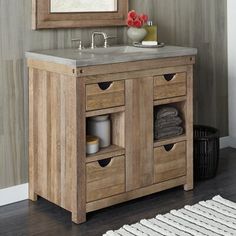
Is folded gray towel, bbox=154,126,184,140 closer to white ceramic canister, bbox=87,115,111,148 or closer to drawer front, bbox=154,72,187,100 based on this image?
drawer front, bbox=154,72,187,100

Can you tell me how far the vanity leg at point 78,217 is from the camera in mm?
A: 2717

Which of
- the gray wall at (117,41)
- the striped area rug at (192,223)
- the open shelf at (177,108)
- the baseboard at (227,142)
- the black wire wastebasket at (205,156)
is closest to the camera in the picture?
the striped area rug at (192,223)

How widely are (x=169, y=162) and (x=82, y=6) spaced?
1.07 m

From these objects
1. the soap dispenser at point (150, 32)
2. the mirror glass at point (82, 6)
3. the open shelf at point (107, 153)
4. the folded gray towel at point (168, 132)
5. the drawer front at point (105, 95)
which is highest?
the mirror glass at point (82, 6)

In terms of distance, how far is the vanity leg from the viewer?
8.91 ft

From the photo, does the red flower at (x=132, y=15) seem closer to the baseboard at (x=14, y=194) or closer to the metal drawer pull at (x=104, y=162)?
the metal drawer pull at (x=104, y=162)

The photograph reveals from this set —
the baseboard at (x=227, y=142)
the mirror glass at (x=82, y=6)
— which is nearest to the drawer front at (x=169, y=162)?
the mirror glass at (x=82, y=6)

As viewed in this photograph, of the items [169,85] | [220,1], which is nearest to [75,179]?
[169,85]

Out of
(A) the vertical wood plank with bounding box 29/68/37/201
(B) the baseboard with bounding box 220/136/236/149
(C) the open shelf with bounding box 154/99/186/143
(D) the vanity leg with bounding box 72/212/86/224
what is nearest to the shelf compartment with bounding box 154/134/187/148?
(C) the open shelf with bounding box 154/99/186/143

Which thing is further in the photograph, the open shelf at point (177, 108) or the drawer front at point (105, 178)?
the open shelf at point (177, 108)

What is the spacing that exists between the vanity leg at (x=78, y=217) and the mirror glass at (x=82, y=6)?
1.16 m

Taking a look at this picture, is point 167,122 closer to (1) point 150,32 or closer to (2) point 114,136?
(2) point 114,136

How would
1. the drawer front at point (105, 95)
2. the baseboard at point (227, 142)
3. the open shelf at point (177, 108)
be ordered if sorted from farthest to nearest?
the baseboard at point (227, 142) → the open shelf at point (177, 108) → the drawer front at point (105, 95)

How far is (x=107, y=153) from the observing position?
281cm
